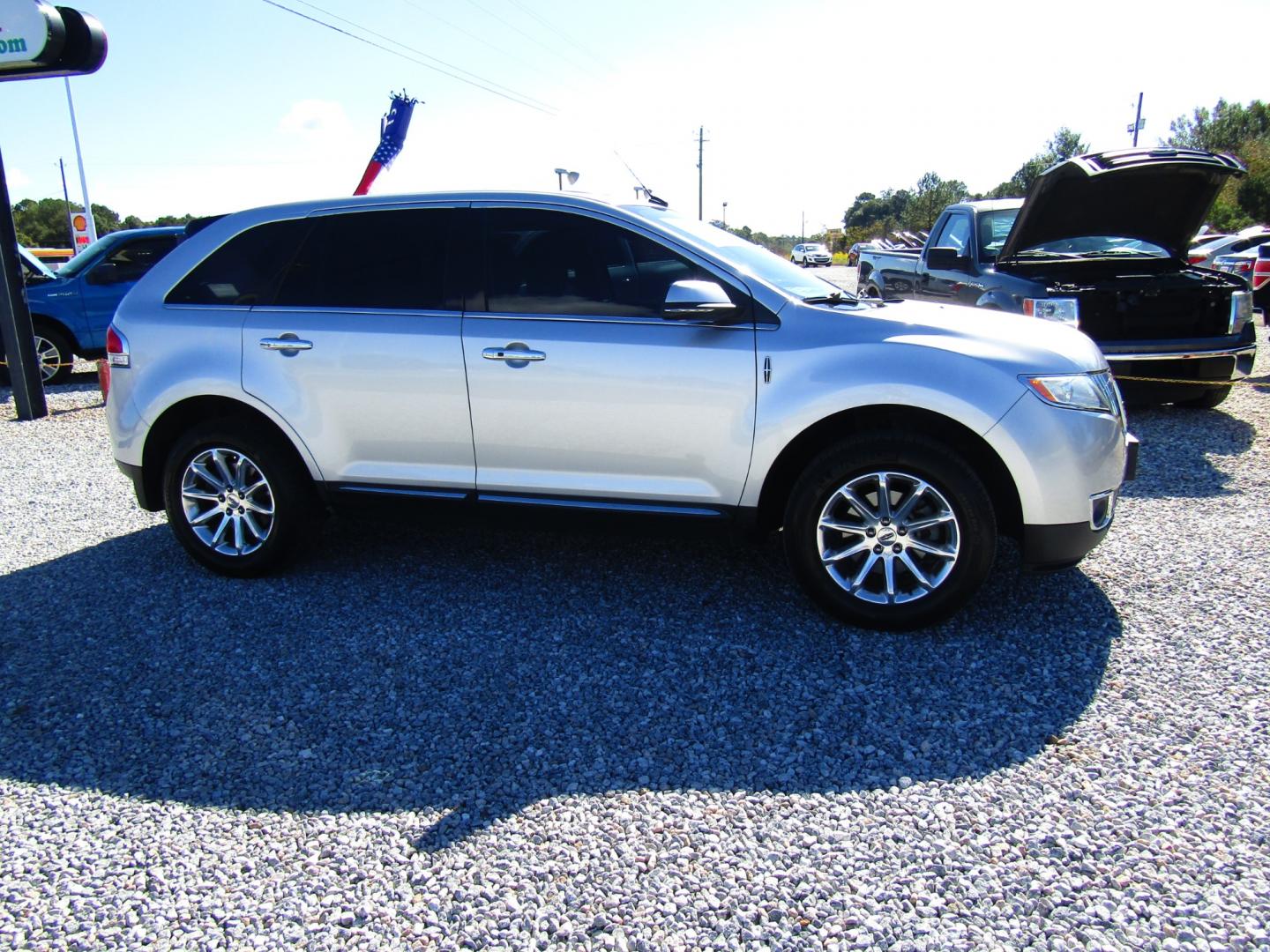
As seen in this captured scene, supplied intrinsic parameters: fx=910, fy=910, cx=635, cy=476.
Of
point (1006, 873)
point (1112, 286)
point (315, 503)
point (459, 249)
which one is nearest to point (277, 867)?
point (1006, 873)

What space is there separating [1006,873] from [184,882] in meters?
2.25

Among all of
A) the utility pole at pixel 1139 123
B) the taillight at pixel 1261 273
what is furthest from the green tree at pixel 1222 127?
the taillight at pixel 1261 273

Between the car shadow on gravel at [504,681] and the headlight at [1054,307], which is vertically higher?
the headlight at [1054,307]

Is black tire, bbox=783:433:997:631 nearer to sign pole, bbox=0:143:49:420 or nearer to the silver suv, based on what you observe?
the silver suv

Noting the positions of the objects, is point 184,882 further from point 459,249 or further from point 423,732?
point 459,249

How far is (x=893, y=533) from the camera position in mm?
3840

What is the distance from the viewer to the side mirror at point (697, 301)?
3734 mm

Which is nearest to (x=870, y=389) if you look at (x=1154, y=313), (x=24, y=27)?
(x=1154, y=313)

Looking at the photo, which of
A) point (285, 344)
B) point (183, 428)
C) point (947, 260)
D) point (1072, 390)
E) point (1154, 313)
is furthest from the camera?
point (947, 260)

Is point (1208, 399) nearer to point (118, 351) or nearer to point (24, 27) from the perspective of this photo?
point (118, 351)

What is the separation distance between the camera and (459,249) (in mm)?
4340

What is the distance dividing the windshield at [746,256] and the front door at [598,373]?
0.54 feet

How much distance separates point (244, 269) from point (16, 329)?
6451 millimetres

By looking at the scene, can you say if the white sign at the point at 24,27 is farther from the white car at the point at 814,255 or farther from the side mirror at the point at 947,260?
the white car at the point at 814,255
